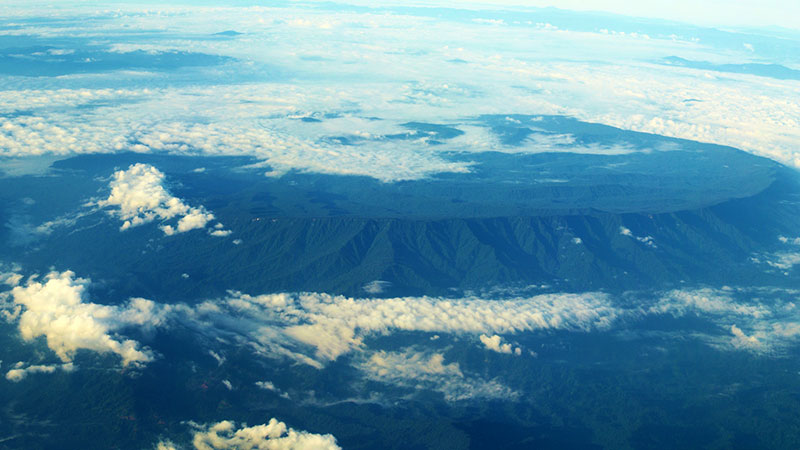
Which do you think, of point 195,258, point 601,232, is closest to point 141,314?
point 195,258

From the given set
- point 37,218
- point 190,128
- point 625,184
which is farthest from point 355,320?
point 190,128

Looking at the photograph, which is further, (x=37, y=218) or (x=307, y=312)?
(x=37, y=218)

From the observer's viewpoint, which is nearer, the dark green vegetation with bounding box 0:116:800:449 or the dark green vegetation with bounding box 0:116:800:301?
the dark green vegetation with bounding box 0:116:800:449

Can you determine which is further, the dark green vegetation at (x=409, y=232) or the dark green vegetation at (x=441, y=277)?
the dark green vegetation at (x=409, y=232)

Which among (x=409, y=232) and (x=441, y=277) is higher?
(x=409, y=232)

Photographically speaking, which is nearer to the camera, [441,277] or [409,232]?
[441,277]

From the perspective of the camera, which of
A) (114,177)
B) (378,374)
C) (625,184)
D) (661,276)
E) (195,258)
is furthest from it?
(625,184)

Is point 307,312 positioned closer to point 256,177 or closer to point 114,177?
point 256,177

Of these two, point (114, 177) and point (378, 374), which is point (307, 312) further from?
point (114, 177)

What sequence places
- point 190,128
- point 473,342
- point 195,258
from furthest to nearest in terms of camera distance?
point 190,128 < point 195,258 < point 473,342
